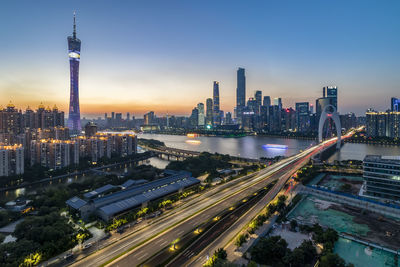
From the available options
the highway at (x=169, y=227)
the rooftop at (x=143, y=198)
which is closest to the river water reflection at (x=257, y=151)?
the rooftop at (x=143, y=198)

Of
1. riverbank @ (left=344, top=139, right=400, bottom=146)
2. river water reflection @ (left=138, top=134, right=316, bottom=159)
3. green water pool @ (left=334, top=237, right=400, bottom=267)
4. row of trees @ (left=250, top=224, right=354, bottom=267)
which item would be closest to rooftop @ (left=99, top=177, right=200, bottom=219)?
row of trees @ (left=250, top=224, right=354, bottom=267)

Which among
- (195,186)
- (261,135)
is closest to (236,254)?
(195,186)

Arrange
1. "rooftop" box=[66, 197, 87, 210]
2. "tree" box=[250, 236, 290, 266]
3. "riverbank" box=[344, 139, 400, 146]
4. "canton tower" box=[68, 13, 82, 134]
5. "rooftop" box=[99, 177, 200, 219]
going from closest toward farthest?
"tree" box=[250, 236, 290, 266], "rooftop" box=[99, 177, 200, 219], "rooftop" box=[66, 197, 87, 210], "riverbank" box=[344, 139, 400, 146], "canton tower" box=[68, 13, 82, 134]

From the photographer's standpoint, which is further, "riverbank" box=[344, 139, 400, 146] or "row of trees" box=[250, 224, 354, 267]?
"riverbank" box=[344, 139, 400, 146]

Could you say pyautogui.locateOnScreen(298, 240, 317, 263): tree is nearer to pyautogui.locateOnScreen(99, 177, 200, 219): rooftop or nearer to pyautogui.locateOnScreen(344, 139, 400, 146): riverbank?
pyautogui.locateOnScreen(99, 177, 200, 219): rooftop

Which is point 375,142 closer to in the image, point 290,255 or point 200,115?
point 290,255

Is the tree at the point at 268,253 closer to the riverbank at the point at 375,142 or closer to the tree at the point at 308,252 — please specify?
the tree at the point at 308,252

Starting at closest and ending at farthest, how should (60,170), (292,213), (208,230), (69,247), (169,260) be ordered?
(169,260), (69,247), (208,230), (292,213), (60,170)

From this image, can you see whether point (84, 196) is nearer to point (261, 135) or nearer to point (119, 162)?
point (119, 162)
